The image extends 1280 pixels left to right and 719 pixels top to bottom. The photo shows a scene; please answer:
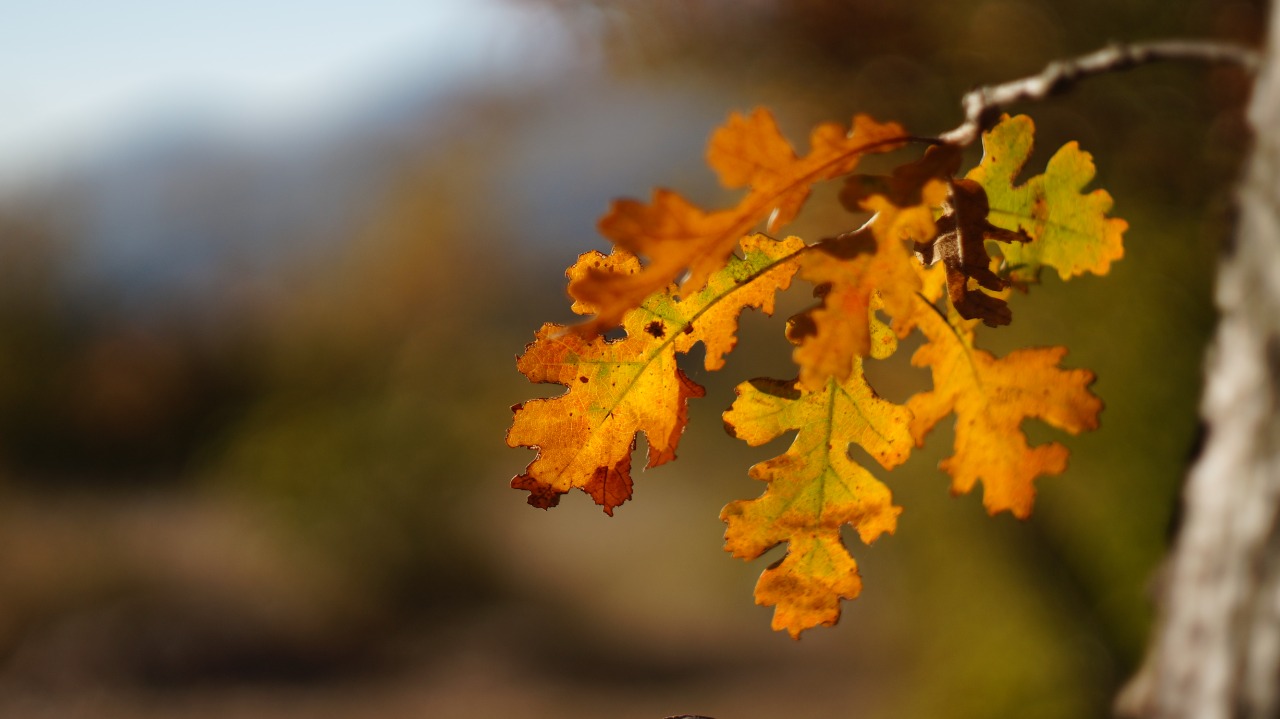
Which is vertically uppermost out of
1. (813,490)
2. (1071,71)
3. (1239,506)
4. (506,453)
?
(506,453)

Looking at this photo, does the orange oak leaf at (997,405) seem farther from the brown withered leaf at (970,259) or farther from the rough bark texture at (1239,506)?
the rough bark texture at (1239,506)

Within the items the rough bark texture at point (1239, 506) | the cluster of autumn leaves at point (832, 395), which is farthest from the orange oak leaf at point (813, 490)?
the rough bark texture at point (1239, 506)

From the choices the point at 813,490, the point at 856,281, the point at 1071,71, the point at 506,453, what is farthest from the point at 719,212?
the point at 506,453

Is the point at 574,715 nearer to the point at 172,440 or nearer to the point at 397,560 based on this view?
the point at 397,560

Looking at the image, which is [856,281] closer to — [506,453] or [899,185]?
[899,185]

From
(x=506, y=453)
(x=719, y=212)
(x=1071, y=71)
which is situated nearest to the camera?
(x=719, y=212)

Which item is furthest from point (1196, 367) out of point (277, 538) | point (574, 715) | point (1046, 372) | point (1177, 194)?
point (277, 538)

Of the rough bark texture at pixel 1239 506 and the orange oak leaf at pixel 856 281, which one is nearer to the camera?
the orange oak leaf at pixel 856 281
